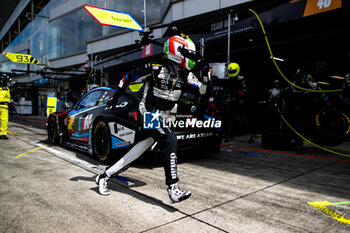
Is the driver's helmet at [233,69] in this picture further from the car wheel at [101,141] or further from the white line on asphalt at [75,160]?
the white line on asphalt at [75,160]

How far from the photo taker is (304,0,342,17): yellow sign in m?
6.02

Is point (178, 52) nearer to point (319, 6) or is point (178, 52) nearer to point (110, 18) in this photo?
point (319, 6)

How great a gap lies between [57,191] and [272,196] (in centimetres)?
257

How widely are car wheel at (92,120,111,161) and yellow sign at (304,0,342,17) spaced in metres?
6.12

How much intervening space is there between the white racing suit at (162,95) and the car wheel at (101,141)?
145 cm

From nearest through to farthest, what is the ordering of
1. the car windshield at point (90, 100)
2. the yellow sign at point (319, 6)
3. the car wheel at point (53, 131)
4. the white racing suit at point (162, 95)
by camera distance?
the white racing suit at point (162, 95), the car windshield at point (90, 100), the yellow sign at point (319, 6), the car wheel at point (53, 131)

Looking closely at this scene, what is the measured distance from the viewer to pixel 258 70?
37.0 feet

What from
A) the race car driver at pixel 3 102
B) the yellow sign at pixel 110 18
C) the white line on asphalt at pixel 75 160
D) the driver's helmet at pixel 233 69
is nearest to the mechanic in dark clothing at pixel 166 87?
the white line on asphalt at pixel 75 160

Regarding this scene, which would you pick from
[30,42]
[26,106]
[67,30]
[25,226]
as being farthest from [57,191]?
[30,42]

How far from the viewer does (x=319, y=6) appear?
6.29 m

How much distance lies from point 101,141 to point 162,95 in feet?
7.35

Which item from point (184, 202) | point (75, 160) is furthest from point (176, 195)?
point (75, 160)

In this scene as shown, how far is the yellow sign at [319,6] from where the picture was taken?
6020mm

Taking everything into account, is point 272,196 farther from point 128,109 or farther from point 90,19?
point 90,19
